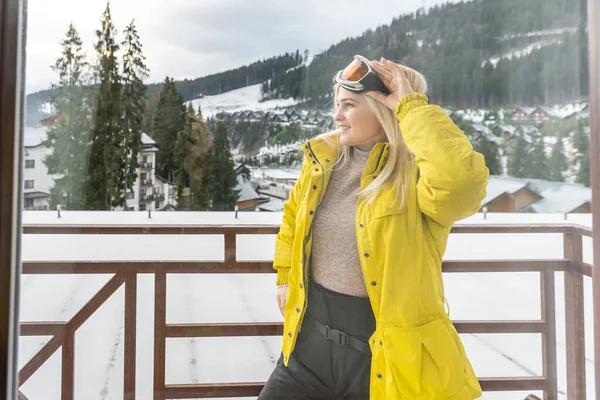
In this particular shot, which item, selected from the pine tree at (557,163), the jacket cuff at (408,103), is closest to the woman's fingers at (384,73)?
the jacket cuff at (408,103)

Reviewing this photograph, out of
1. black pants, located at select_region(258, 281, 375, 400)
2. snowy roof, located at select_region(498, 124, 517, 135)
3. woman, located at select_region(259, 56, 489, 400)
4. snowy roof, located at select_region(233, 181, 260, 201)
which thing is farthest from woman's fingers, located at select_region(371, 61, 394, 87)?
snowy roof, located at select_region(498, 124, 517, 135)

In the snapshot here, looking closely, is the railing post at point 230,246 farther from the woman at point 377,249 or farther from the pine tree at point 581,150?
the pine tree at point 581,150

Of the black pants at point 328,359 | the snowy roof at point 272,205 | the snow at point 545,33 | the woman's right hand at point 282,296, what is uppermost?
the snow at point 545,33

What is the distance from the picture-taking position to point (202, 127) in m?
1.81

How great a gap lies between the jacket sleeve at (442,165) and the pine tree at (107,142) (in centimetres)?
119

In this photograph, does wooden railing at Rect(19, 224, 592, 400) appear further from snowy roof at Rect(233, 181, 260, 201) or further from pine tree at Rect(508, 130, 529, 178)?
pine tree at Rect(508, 130, 529, 178)

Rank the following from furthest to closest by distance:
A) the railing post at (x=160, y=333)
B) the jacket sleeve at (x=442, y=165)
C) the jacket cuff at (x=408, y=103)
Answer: the railing post at (x=160, y=333), the jacket cuff at (x=408, y=103), the jacket sleeve at (x=442, y=165)

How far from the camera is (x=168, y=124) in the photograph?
1.78 meters

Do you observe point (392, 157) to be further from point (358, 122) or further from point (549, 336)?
point (549, 336)

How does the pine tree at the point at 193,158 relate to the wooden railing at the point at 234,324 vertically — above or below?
above

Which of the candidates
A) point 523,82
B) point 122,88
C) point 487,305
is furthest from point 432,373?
point 122,88

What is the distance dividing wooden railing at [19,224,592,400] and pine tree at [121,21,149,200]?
253mm

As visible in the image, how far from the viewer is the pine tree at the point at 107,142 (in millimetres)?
1729

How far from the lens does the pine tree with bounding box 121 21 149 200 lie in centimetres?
173
